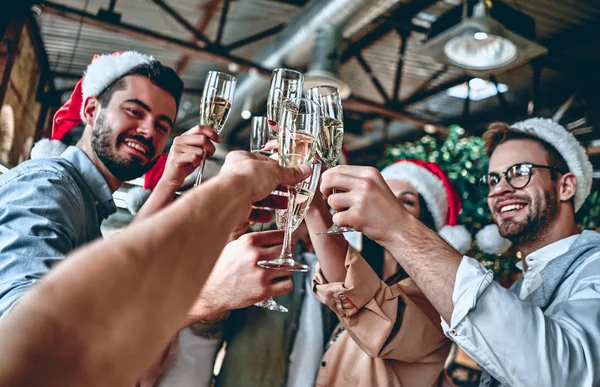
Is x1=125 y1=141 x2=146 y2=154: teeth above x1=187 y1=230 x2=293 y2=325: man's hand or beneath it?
above

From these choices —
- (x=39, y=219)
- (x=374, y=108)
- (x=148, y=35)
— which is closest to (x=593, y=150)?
(x=374, y=108)

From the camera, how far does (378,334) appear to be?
4.81ft

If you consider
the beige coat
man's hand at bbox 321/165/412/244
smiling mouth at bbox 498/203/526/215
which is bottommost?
the beige coat

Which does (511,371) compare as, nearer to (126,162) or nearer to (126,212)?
(126,162)

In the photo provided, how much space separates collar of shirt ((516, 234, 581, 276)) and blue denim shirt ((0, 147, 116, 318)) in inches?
66.1

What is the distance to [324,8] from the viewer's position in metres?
4.36

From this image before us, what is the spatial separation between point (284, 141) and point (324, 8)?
149 inches

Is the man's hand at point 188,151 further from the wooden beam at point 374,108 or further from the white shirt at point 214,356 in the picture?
the wooden beam at point 374,108

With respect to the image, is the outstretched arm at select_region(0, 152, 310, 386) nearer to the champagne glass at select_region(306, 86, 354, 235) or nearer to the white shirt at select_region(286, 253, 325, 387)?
the champagne glass at select_region(306, 86, 354, 235)

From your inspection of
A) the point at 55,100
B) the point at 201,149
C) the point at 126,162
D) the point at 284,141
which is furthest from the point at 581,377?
the point at 55,100

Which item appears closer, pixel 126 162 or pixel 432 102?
pixel 126 162

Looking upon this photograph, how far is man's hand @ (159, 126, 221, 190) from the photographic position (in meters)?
1.32

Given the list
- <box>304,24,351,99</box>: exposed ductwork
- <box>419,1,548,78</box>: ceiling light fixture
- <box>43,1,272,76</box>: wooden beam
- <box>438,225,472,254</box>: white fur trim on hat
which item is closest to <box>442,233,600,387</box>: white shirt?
<box>438,225,472,254</box>: white fur trim on hat

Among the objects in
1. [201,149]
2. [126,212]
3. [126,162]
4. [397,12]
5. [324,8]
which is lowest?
[126,212]
